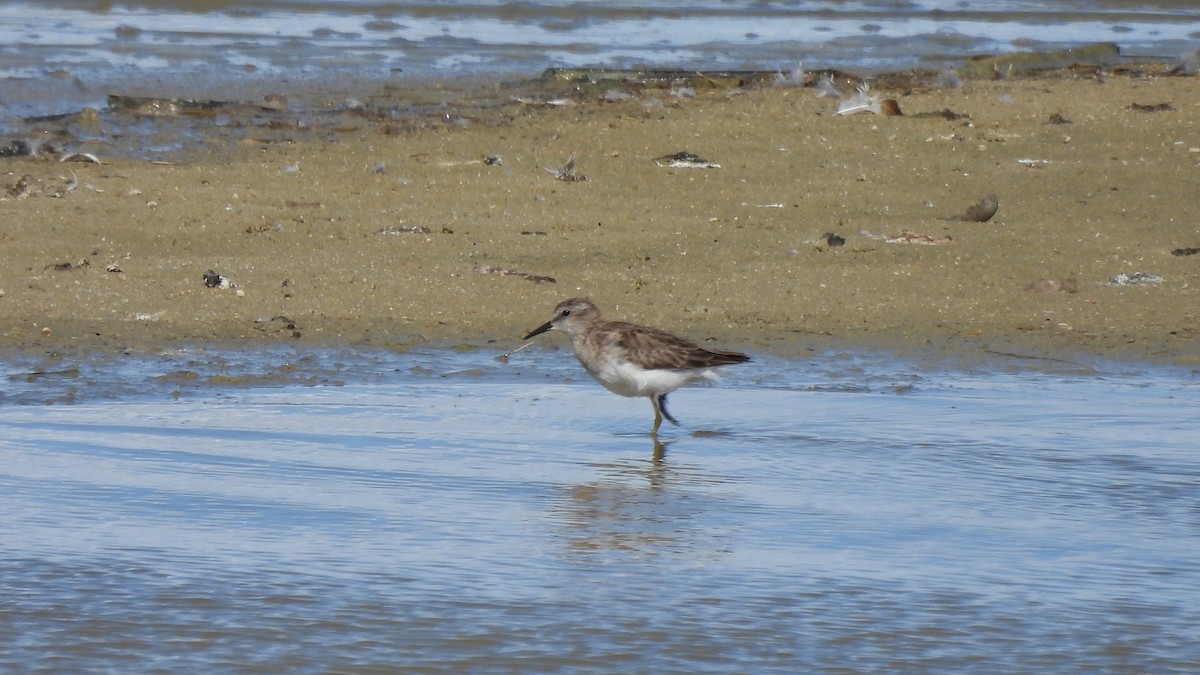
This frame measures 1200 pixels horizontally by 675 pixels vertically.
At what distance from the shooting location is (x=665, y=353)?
27.5 ft

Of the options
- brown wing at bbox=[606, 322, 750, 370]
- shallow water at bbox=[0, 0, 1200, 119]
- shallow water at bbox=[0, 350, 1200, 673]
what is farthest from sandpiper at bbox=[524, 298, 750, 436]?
shallow water at bbox=[0, 0, 1200, 119]

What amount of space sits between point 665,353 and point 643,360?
15 cm

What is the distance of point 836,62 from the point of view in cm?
2114

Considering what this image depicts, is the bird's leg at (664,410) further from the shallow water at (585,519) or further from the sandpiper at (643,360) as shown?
the shallow water at (585,519)

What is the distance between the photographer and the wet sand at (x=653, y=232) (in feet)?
32.1

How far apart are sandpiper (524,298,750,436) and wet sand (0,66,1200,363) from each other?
98cm

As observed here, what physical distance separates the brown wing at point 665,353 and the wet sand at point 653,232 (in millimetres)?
1045

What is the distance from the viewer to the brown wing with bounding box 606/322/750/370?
27.2ft

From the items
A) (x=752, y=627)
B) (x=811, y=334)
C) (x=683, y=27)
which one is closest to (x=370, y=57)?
(x=683, y=27)

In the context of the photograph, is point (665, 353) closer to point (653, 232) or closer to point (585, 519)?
point (585, 519)

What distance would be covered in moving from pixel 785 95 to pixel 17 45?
10.2 meters

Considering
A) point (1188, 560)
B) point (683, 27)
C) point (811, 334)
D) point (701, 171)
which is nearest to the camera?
point (1188, 560)

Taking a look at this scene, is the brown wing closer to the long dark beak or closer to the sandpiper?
the sandpiper

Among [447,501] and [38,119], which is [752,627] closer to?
[447,501]
